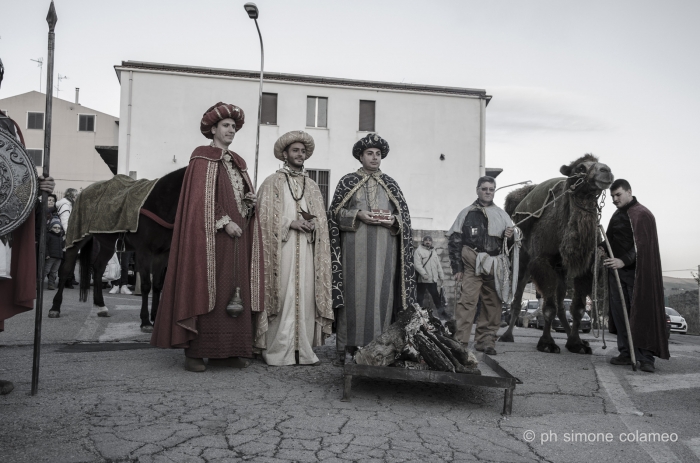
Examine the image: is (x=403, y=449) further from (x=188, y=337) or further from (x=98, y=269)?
(x=98, y=269)

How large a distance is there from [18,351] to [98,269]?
3307 mm

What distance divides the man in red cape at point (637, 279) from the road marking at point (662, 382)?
26cm

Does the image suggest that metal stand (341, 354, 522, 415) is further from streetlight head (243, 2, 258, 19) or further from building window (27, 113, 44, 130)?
building window (27, 113, 44, 130)

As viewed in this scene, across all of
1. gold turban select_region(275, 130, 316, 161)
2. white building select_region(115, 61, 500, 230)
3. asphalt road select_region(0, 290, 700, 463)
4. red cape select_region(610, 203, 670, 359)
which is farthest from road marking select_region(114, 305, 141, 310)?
white building select_region(115, 61, 500, 230)

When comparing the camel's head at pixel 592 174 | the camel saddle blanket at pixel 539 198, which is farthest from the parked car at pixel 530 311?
the camel's head at pixel 592 174

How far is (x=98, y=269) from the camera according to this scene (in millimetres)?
9297

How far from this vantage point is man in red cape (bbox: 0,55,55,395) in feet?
13.6

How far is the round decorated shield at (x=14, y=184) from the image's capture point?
3678mm

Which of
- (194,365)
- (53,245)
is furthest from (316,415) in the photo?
(53,245)

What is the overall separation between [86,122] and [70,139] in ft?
5.32

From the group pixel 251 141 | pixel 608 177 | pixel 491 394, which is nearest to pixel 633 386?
pixel 491 394

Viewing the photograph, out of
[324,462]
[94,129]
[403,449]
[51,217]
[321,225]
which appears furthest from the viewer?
[94,129]

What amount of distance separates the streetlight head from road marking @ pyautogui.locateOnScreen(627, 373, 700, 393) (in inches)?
547

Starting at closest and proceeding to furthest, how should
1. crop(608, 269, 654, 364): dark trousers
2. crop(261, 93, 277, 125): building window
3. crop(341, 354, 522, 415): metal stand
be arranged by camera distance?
crop(341, 354, 522, 415): metal stand → crop(608, 269, 654, 364): dark trousers → crop(261, 93, 277, 125): building window
